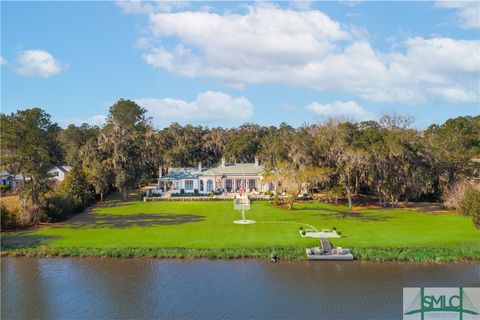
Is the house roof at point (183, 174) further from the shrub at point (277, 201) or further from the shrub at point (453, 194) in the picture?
the shrub at point (453, 194)

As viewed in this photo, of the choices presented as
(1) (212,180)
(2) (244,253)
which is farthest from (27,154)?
(1) (212,180)

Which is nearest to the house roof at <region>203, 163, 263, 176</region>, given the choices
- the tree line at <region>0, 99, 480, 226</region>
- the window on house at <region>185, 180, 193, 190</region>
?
the window on house at <region>185, 180, 193, 190</region>

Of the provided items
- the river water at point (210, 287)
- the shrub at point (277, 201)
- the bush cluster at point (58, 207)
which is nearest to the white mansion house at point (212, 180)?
the shrub at point (277, 201)

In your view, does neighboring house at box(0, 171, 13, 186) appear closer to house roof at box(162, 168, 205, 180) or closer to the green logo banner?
house roof at box(162, 168, 205, 180)

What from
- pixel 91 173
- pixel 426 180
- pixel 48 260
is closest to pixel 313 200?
pixel 426 180

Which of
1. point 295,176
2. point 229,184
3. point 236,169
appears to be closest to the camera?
point 295,176

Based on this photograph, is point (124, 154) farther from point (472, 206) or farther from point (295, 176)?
point (472, 206)

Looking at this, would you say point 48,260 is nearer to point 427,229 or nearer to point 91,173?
point 91,173
